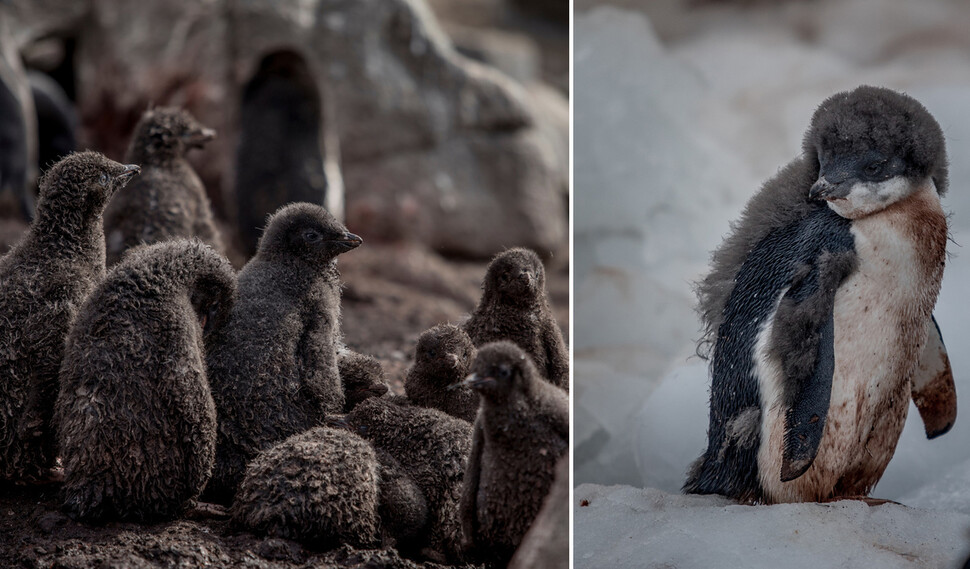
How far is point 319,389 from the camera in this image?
220cm

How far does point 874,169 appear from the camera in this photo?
1.84 meters

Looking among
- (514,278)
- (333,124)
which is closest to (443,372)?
(514,278)

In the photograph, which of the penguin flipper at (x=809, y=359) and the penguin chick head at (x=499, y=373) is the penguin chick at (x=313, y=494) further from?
the penguin flipper at (x=809, y=359)

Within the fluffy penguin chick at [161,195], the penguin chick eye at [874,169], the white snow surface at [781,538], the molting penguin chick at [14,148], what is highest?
the molting penguin chick at [14,148]

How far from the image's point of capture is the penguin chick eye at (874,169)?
1.84 meters

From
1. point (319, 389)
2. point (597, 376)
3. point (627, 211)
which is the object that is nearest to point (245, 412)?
point (319, 389)

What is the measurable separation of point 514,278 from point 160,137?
138 cm

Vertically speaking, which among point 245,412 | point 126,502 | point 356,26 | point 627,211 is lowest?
point 126,502

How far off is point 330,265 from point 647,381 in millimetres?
1114

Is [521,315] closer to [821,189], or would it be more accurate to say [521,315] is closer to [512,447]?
[512,447]

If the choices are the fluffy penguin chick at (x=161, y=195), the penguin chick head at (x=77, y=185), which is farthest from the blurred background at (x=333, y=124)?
the penguin chick head at (x=77, y=185)

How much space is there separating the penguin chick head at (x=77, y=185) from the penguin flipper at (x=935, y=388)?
1760 mm

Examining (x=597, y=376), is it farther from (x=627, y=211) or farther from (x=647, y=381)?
(x=627, y=211)

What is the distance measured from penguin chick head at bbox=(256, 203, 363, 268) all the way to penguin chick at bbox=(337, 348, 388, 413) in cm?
26
